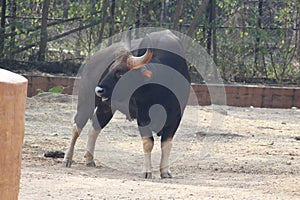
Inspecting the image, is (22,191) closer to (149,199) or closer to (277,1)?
(149,199)

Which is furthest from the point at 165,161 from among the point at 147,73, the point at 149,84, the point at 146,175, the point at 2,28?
the point at 2,28

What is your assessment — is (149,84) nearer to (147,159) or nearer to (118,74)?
(118,74)

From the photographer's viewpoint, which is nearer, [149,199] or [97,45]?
[149,199]

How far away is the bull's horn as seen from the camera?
7.77m

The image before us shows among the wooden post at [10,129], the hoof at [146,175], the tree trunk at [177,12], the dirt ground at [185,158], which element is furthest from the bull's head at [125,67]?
the tree trunk at [177,12]

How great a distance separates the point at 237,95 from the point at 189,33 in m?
1.60

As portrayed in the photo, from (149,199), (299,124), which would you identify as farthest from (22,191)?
(299,124)

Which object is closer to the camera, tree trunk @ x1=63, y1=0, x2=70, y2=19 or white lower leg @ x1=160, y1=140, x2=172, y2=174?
→ white lower leg @ x1=160, y1=140, x2=172, y2=174

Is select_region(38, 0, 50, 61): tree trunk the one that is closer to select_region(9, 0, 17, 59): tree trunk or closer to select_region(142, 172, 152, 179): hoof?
select_region(9, 0, 17, 59): tree trunk

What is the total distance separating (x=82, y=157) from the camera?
898 centimetres

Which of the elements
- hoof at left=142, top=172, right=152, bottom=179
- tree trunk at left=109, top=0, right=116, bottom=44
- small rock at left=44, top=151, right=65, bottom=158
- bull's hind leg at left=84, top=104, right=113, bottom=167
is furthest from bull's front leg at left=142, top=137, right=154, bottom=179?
tree trunk at left=109, top=0, right=116, bottom=44

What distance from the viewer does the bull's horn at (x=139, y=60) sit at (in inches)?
306

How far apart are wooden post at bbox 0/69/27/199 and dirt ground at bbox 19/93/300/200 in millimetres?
1999

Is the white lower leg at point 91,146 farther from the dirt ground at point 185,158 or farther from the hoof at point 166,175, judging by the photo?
the hoof at point 166,175
